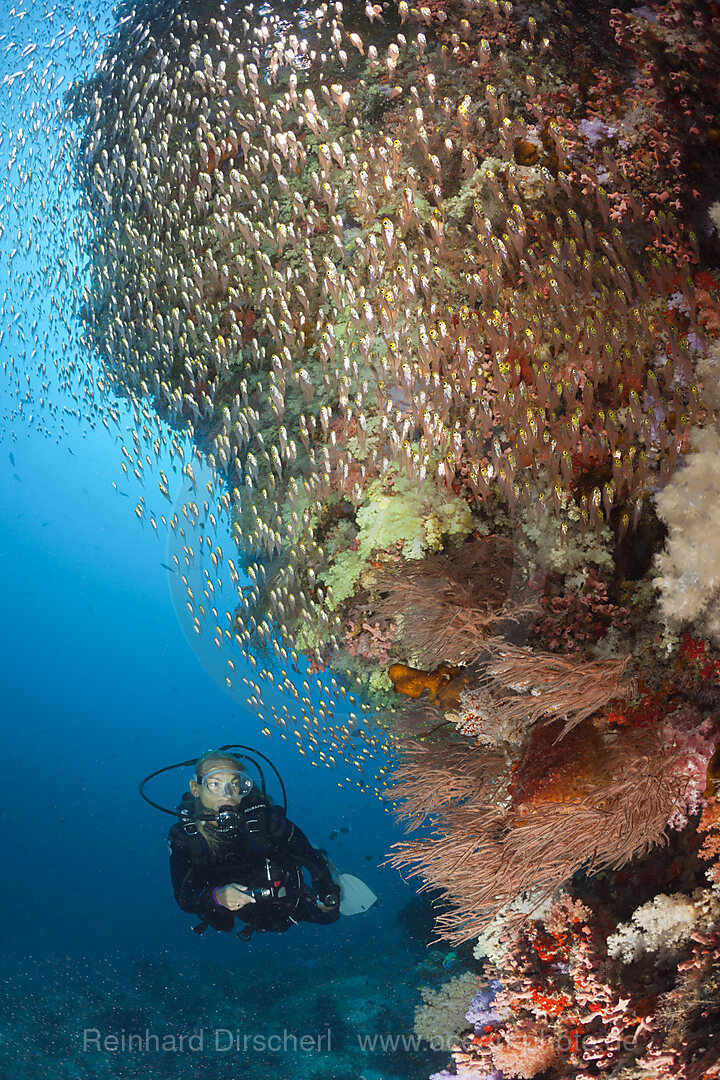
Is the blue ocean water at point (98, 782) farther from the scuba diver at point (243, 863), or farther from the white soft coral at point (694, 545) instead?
the white soft coral at point (694, 545)

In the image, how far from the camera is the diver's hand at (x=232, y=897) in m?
6.02

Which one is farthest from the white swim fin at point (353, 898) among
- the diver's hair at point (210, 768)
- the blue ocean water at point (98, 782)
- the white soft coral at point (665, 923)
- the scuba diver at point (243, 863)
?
the white soft coral at point (665, 923)

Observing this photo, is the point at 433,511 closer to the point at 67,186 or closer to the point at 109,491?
the point at 67,186

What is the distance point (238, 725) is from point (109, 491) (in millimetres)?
18564

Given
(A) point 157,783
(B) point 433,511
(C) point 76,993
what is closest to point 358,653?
(B) point 433,511

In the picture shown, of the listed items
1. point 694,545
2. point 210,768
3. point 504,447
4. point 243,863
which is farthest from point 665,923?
point 210,768

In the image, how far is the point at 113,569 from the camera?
79.9 feet

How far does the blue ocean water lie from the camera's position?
6.43 metres

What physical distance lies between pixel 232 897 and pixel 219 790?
44.8 inches

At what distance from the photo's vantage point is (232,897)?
603cm

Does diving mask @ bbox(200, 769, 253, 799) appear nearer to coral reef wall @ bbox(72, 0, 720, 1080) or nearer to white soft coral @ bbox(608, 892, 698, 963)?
coral reef wall @ bbox(72, 0, 720, 1080)

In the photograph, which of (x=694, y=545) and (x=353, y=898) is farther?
(x=353, y=898)

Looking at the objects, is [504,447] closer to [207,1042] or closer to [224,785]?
[224,785]

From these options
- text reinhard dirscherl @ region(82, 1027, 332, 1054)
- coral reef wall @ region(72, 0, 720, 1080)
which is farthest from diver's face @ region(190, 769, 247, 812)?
text reinhard dirscherl @ region(82, 1027, 332, 1054)
